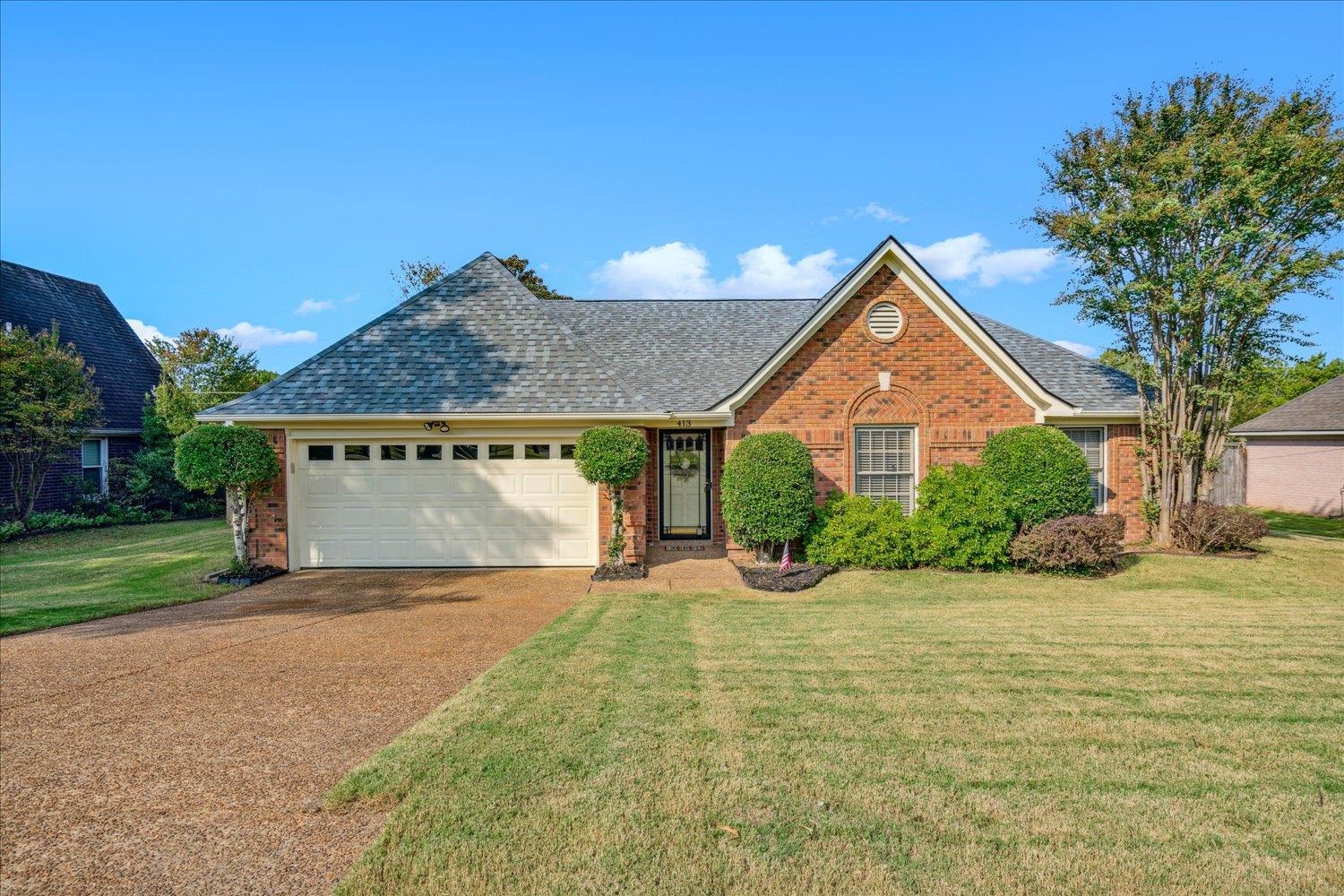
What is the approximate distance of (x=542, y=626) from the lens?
790cm

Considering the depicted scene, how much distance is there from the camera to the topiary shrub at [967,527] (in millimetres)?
10727

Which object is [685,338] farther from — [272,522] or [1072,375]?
[272,522]

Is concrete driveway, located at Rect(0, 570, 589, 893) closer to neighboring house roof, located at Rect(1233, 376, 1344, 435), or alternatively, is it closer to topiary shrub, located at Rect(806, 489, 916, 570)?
topiary shrub, located at Rect(806, 489, 916, 570)

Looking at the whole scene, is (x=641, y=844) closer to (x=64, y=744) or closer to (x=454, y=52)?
(x=64, y=744)

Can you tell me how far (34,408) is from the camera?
16.0 meters

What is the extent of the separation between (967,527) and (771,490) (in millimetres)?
3316

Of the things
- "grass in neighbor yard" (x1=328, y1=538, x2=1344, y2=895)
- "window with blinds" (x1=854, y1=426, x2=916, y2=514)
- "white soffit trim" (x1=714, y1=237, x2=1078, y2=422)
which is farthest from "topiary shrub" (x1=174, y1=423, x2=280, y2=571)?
"window with blinds" (x1=854, y1=426, x2=916, y2=514)

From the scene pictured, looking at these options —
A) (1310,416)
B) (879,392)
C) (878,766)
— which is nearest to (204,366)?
(879,392)

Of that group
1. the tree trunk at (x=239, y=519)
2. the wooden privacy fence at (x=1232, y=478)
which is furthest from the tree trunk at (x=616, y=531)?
the wooden privacy fence at (x=1232, y=478)

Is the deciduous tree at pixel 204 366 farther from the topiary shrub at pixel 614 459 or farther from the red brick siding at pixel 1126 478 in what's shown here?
the red brick siding at pixel 1126 478

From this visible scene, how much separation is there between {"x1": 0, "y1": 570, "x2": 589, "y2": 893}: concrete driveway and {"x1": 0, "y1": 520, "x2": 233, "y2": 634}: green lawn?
66cm

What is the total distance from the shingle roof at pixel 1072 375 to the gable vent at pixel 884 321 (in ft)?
8.45

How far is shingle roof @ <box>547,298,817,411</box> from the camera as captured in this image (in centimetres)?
1321

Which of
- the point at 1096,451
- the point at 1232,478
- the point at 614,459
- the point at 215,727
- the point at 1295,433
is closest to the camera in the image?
the point at 215,727
